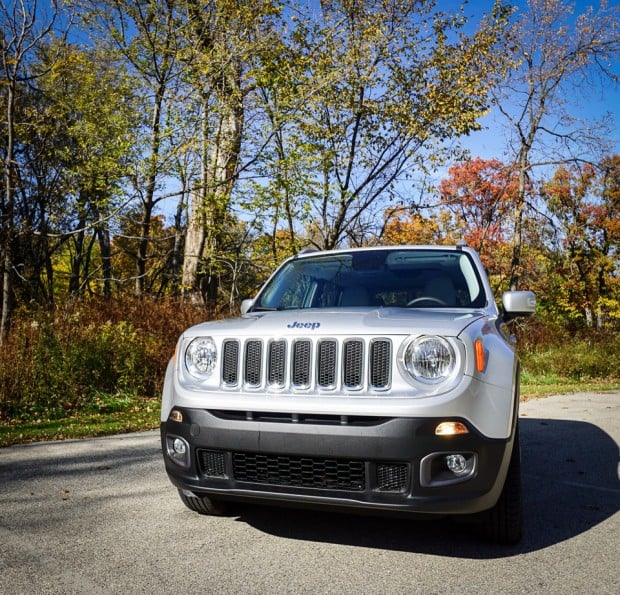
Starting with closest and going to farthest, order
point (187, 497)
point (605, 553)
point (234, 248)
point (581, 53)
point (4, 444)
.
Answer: point (605, 553) < point (187, 497) < point (4, 444) < point (234, 248) < point (581, 53)

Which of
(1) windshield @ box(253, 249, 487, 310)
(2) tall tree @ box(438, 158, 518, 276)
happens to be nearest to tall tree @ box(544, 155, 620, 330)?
(2) tall tree @ box(438, 158, 518, 276)

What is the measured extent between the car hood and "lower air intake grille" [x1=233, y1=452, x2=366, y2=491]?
697 millimetres

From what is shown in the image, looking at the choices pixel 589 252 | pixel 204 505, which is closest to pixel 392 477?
pixel 204 505

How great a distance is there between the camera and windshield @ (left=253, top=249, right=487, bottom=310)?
16.1 ft

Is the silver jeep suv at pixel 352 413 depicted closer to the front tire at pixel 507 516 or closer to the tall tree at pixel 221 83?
the front tire at pixel 507 516

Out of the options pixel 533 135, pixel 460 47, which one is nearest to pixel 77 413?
pixel 460 47

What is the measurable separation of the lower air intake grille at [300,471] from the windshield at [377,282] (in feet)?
5.08

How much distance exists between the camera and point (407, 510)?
11.5 feet

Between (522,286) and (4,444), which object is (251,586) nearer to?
(4,444)

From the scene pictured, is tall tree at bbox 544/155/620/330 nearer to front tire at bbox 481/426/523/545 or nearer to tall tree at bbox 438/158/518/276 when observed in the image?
tall tree at bbox 438/158/518/276

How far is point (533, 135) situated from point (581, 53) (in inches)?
134

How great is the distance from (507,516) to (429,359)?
3.67 ft

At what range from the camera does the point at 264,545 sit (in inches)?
156

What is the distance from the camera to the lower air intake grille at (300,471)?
141 inches
